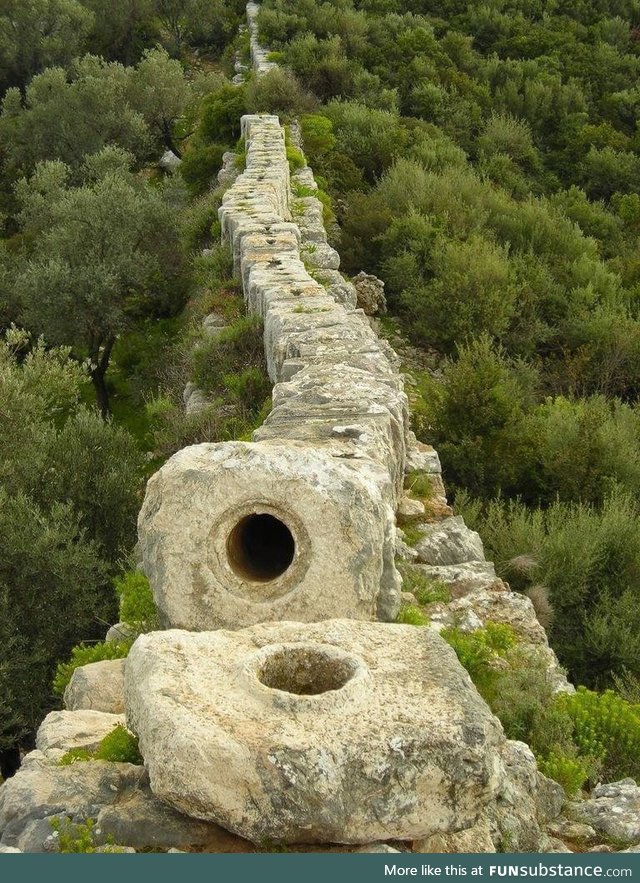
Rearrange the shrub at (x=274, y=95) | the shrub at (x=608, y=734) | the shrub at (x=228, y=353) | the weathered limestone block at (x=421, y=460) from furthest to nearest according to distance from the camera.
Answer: the shrub at (x=274, y=95)
the shrub at (x=228, y=353)
the weathered limestone block at (x=421, y=460)
the shrub at (x=608, y=734)

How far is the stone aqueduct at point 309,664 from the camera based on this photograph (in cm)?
330

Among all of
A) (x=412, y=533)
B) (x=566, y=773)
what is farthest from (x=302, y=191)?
(x=566, y=773)

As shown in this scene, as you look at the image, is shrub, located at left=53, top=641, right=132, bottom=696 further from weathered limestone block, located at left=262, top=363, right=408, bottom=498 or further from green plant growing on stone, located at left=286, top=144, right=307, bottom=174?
green plant growing on stone, located at left=286, top=144, right=307, bottom=174

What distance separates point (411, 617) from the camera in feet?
17.2

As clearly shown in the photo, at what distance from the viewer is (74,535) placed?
9.54 metres

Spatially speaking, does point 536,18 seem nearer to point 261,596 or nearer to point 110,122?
point 110,122

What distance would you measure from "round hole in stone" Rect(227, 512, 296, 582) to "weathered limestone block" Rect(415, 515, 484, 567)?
156 centimetres

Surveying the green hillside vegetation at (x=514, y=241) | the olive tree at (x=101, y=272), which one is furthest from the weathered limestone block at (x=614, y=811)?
the olive tree at (x=101, y=272)

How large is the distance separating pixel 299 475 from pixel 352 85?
923 inches

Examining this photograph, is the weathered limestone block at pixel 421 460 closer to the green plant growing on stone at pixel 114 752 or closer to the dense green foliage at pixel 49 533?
the dense green foliage at pixel 49 533

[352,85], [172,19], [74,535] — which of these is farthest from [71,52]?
[74,535]

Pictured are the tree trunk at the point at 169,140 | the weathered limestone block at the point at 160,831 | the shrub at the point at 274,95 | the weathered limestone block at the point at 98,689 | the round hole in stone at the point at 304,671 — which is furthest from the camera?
the tree trunk at the point at 169,140

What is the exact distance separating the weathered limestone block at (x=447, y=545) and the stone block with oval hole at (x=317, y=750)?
2.62 meters

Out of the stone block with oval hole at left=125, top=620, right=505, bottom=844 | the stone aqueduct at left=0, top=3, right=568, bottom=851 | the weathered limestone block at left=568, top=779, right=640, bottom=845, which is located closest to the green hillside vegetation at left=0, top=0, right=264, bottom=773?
the stone aqueduct at left=0, top=3, right=568, bottom=851
